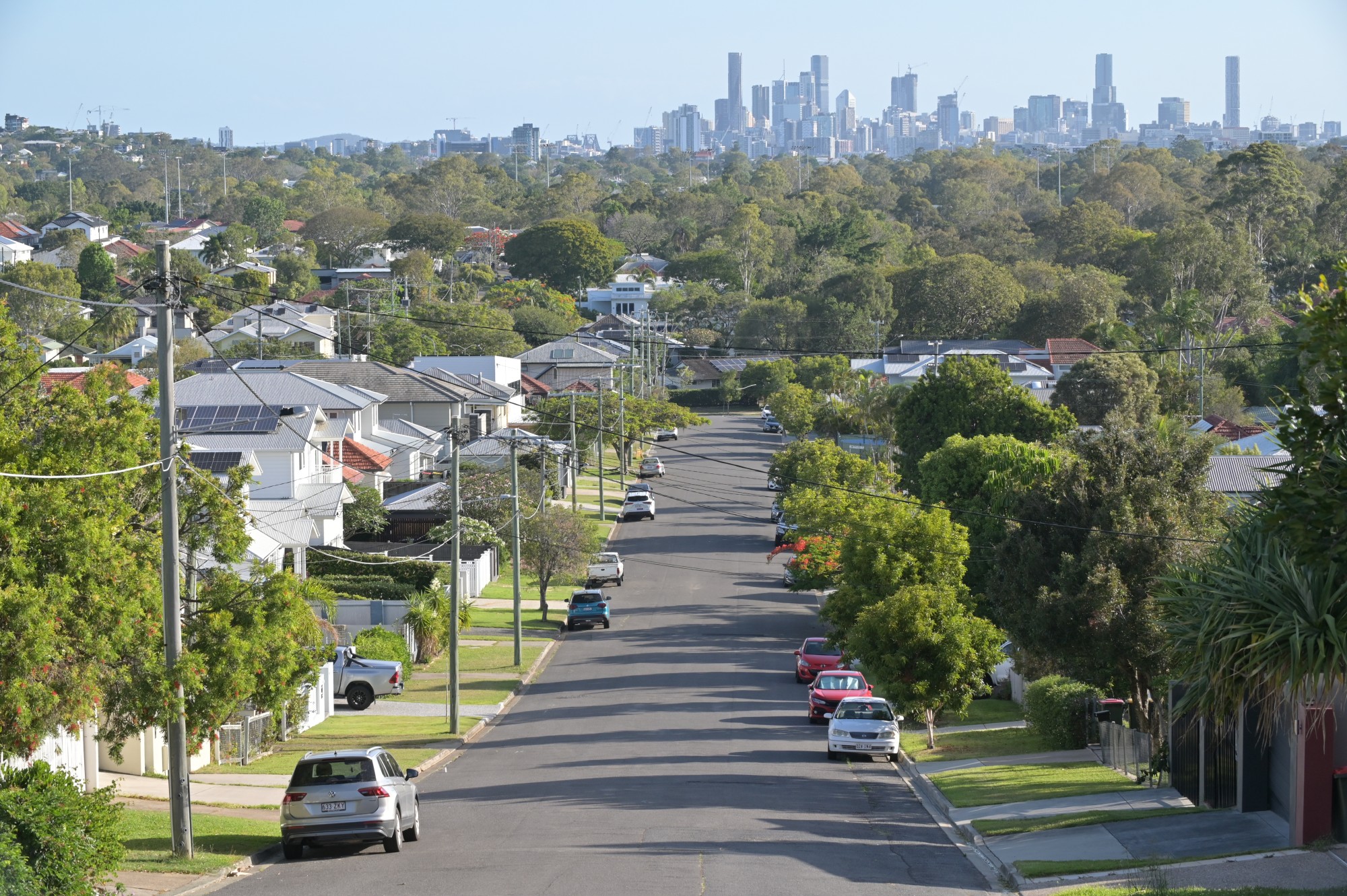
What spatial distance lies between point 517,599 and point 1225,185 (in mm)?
137571

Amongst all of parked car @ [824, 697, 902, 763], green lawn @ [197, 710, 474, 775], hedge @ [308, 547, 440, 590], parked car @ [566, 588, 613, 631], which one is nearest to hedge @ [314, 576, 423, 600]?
hedge @ [308, 547, 440, 590]

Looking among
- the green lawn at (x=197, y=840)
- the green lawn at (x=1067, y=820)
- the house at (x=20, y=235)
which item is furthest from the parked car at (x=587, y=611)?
the house at (x=20, y=235)

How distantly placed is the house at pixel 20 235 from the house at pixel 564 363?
252 ft

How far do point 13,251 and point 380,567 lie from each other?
4964 inches

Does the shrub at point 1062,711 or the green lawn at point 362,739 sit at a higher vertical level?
the shrub at point 1062,711

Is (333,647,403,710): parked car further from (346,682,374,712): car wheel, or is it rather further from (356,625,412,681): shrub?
(356,625,412,681): shrub

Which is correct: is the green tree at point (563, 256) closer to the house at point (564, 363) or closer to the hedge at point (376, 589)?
the house at point (564, 363)

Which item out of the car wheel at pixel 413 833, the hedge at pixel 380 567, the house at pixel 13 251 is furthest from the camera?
the house at pixel 13 251

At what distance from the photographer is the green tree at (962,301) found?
415ft

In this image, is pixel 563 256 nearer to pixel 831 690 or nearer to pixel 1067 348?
pixel 1067 348

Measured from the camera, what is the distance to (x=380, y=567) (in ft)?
156

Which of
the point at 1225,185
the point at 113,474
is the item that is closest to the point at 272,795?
the point at 113,474

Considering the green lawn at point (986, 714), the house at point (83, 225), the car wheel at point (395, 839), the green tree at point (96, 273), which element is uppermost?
the house at point (83, 225)

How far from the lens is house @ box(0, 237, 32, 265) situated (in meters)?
154
